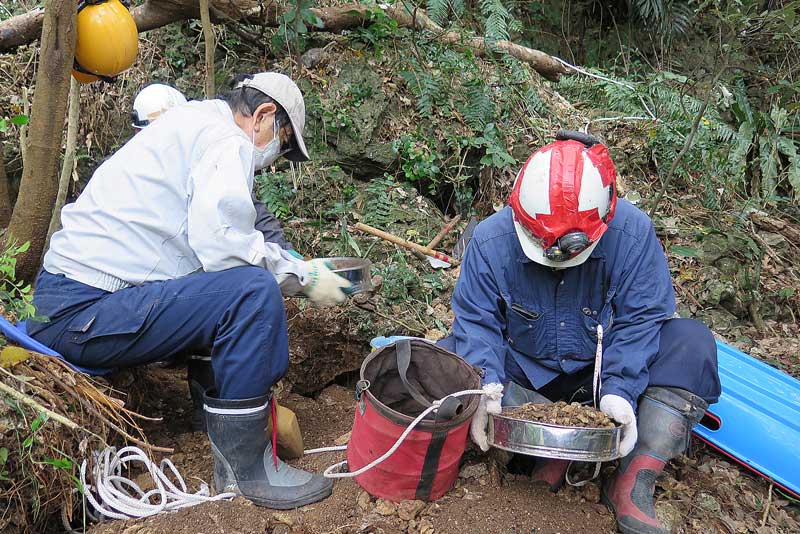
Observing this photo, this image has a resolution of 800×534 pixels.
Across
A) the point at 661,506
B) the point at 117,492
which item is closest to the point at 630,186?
the point at 661,506

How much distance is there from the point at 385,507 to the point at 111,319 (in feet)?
3.79

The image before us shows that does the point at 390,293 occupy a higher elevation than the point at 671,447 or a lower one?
lower

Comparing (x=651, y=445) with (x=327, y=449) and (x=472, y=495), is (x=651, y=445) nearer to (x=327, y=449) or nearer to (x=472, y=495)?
(x=472, y=495)

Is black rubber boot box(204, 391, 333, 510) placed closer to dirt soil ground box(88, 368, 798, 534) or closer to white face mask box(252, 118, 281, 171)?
dirt soil ground box(88, 368, 798, 534)

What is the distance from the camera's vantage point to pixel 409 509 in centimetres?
219

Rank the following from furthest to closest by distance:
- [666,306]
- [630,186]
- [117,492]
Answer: [630,186]
[666,306]
[117,492]

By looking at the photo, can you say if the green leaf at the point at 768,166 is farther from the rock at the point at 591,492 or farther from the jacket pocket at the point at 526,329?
the rock at the point at 591,492

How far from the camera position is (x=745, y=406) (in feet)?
9.45

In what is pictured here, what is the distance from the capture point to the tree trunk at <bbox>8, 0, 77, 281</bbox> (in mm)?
2748

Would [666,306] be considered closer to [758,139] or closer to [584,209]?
[584,209]

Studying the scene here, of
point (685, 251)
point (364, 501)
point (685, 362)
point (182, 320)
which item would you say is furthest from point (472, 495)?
point (685, 251)

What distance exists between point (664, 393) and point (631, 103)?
4668 mm

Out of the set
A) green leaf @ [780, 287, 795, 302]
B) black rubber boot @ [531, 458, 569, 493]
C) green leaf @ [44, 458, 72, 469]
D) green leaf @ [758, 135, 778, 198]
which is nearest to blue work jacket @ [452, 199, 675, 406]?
black rubber boot @ [531, 458, 569, 493]

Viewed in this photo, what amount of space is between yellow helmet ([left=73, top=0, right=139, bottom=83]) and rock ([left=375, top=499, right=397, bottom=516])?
95.5 inches
